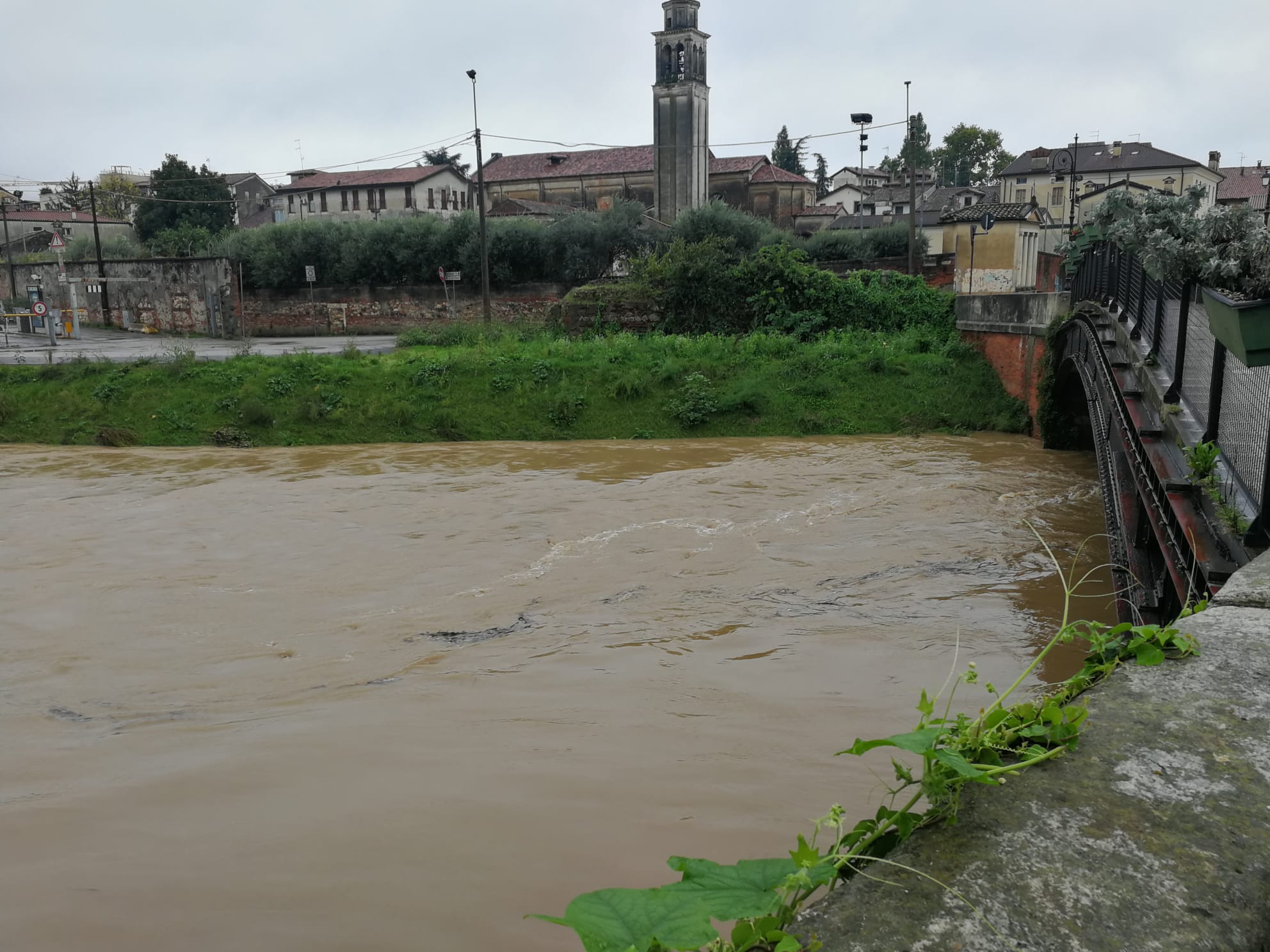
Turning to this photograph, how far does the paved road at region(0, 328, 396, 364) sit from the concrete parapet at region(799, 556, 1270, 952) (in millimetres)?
25947

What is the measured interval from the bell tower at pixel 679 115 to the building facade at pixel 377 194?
15.5m

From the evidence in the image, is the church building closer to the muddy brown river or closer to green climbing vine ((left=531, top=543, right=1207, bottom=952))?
the muddy brown river

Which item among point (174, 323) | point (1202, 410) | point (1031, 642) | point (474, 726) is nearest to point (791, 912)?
point (474, 726)

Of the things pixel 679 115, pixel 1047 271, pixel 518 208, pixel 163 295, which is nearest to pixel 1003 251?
pixel 1047 271

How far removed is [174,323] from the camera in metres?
42.8

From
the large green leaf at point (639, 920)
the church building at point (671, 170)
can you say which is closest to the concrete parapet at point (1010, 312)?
the large green leaf at point (639, 920)

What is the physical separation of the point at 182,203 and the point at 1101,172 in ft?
200

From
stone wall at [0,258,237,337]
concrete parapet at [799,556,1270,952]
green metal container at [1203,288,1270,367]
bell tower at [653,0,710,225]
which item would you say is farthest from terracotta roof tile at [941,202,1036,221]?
bell tower at [653,0,710,225]

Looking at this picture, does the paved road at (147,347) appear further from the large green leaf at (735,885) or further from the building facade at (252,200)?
the building facade at (252,200)

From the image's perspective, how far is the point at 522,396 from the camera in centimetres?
2369

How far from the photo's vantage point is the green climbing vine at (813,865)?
208cm

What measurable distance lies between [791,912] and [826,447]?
62.2ft

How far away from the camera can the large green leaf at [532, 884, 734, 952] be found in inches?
80.1

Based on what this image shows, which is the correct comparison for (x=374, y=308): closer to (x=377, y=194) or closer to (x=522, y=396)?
(x=522, y=396)
